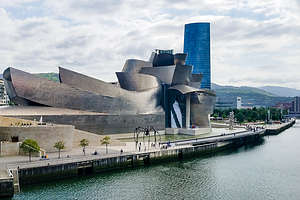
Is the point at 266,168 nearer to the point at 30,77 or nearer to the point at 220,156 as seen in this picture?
the point at 220,156

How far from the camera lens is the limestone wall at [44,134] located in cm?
3541

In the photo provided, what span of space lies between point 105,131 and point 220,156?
17218mm

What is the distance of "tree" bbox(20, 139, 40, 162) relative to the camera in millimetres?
32531

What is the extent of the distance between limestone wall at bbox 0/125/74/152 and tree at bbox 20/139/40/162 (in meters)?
2.52

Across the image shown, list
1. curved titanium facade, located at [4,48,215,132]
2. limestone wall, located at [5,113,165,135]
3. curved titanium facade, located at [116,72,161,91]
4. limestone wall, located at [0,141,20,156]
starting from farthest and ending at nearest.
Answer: curved titanium facade, located at [116,72,161,91], limestone wall, located at [5,113,165,135], curved titanium facade, located at [4,48,215,132], limestone wall, located at [0,141,20,156]

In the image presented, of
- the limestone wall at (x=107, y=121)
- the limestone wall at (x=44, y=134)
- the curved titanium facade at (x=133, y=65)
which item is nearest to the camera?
the limestone wall at (x=44, y=134)

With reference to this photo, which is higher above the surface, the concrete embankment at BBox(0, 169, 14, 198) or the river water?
the concrete embankment at BBox(0, 169, 14, 198)

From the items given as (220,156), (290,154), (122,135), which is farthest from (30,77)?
(290,154)

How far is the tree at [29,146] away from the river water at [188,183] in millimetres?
4966

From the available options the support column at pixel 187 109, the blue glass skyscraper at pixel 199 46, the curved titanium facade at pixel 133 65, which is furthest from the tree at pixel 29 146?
the blue glass skyscraper at pixel 199 46

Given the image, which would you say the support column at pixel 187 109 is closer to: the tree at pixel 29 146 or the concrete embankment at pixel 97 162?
the concrete embankment at pixel 97 162

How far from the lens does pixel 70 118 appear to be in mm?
46812

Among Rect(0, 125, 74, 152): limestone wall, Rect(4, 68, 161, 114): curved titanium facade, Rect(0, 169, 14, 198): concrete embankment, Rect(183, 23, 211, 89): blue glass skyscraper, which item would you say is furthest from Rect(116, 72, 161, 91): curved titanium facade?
Rect(183, 23, 211, 89): blue glass skyscraper

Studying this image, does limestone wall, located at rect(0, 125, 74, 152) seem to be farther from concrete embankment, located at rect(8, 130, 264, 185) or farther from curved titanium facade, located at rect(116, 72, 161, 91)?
curved titanium facade, located at rect(116, 72, 161, 91)
